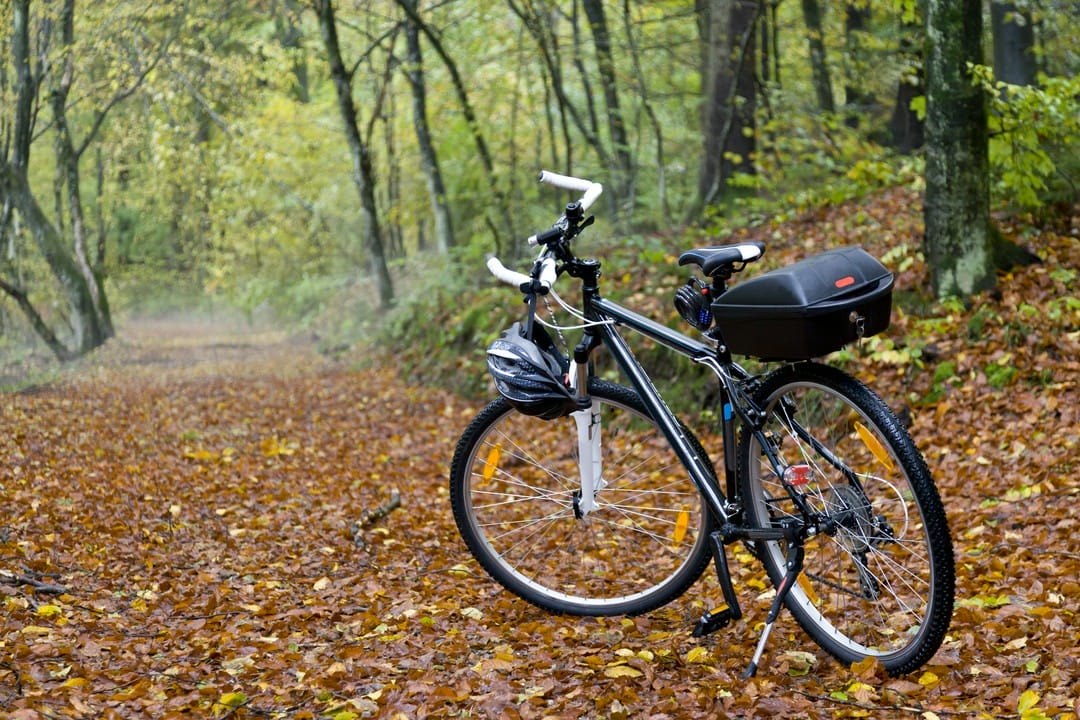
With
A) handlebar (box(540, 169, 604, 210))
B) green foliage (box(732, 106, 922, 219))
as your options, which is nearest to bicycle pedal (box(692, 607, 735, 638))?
handlebar (box(540, 169, 604, 210))

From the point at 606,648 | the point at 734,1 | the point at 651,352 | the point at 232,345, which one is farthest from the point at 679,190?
the point at 606,648

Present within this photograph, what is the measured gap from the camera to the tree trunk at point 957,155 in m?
6.41

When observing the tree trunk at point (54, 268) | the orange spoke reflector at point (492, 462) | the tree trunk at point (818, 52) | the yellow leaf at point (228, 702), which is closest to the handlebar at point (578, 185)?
the orange spoke reflector at point (492, 462)

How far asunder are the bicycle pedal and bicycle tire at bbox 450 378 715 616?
0.90 ft

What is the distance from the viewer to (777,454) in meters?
3.30

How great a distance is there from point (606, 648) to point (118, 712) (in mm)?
1615

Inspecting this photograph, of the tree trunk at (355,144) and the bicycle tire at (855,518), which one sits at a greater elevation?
the tree trunk at (355,144)

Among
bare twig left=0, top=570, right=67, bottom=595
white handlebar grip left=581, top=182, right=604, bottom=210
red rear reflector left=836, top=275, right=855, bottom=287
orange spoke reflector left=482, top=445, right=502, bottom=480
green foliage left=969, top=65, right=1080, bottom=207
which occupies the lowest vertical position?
bare twig left=0, top=570, right=67, bottom=595

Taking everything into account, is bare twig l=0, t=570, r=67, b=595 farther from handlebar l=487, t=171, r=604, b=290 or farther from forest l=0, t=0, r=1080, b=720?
handlebar l=487, t=171, r=604, b=290

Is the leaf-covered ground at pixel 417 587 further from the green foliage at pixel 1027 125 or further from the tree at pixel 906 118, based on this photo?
the tree at pixel 906 118

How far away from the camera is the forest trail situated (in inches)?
120

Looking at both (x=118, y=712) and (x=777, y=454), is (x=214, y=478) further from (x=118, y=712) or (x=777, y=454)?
(x=777, y=454)

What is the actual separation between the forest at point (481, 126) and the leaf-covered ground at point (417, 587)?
1.17 m

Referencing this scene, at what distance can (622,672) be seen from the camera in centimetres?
328
